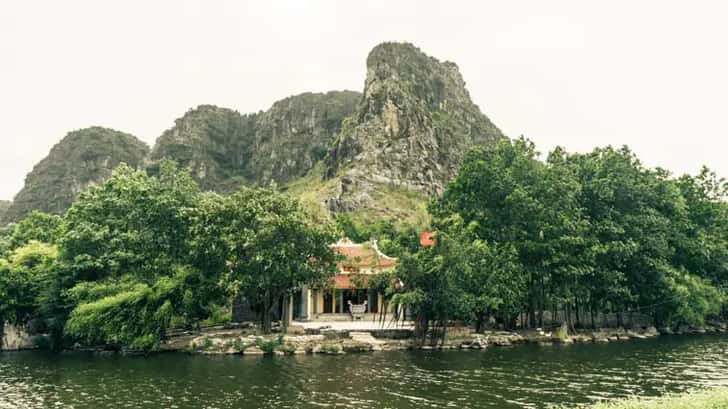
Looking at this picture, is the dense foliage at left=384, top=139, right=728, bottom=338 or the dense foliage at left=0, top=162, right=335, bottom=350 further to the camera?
the dense foliage at left=384, top=139, right=728, bottom=338

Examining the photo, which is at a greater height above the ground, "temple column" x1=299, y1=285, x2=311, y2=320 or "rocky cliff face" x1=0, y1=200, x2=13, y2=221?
"rocky cliff face" x1=0, y1=200, x2=13, y2=221

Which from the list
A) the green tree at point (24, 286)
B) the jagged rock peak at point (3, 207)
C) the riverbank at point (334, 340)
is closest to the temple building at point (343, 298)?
the riverbank at point (334, 340)

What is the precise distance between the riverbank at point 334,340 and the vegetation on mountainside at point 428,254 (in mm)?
1543

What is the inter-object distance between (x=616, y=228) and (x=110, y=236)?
43.3m

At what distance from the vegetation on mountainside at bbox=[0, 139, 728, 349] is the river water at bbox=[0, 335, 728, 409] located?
4298mm

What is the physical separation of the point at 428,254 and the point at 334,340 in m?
9.51

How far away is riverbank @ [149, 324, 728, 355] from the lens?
3812 cm

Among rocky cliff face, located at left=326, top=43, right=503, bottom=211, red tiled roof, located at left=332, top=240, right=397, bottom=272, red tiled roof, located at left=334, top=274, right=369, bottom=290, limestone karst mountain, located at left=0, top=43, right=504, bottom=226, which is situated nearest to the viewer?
red tiled roof, located at left=332, top=240, right=397, bottom=272

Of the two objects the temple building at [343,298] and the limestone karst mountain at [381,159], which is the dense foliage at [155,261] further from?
the limestone karst mountain at [381,159]

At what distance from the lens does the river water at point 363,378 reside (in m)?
23.3

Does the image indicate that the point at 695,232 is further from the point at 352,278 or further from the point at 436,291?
the point at 352,278

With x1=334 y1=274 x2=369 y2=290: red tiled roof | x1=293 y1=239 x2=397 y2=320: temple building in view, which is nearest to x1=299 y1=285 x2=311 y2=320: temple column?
x1=293 y1=239 x2=397 y2=320: temple building

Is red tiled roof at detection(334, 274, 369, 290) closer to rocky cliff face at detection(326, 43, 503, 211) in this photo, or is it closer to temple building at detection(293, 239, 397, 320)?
temple building at detection(293, 239, 397, 320)

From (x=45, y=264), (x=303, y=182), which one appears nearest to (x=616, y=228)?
(x=45, y=264)
